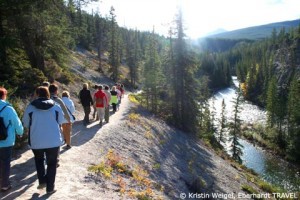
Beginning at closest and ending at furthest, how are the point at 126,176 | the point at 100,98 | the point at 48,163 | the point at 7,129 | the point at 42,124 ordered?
the point at 7,129
the point at 42,124
the point at 48,163
the point at 126,176
the point at 100,98

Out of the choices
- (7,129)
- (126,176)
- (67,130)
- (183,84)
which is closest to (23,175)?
(7,129)

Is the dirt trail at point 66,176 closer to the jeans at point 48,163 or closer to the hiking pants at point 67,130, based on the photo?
the jeans at point 48,163

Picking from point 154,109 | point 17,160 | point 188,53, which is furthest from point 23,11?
point 154,109

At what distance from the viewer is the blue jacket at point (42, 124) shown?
8.06 meters

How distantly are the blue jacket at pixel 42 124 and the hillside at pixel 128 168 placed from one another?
1.61m

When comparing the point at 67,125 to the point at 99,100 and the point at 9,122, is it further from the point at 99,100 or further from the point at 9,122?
the point at 99,100

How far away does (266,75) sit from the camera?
10769 cm

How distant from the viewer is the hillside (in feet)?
33.0

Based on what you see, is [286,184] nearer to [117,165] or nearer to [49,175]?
[117,165]

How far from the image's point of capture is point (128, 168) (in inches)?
551

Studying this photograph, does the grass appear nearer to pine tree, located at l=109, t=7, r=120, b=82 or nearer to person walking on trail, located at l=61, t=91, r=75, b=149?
person walking on trail, located at l=61, t=91, r=75, b=149

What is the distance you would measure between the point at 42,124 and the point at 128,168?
659 centimetres

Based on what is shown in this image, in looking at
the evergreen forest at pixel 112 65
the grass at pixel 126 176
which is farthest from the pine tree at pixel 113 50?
the grass at pixel 126 176

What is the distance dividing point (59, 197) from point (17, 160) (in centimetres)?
389
